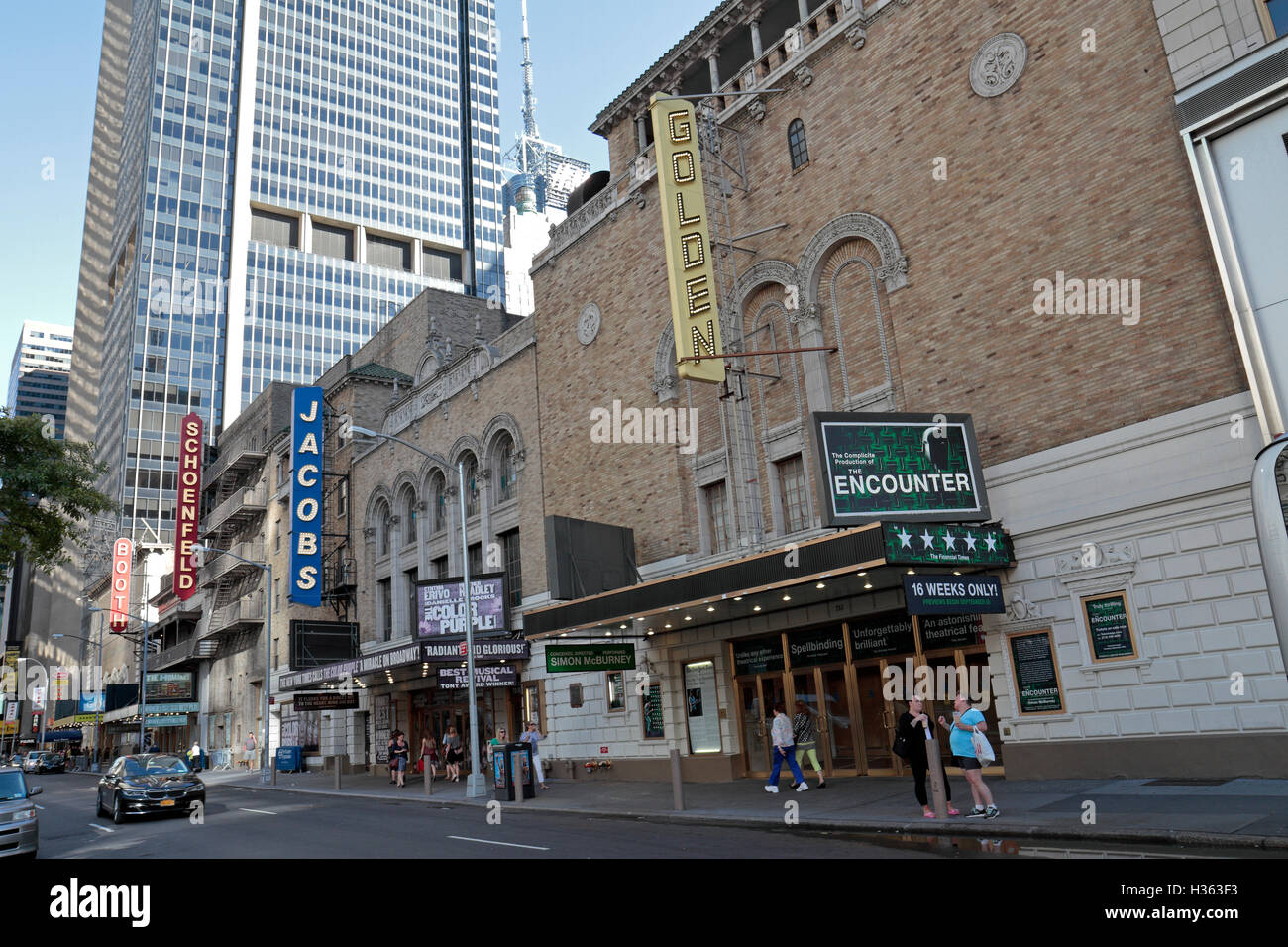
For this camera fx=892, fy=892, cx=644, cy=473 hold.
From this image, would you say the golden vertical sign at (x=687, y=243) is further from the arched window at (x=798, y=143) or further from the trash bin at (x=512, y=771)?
the trash bin at (x=512, y=771)

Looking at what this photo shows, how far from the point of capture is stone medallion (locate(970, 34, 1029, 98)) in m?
17.4

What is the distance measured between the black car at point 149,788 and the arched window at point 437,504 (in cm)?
1437

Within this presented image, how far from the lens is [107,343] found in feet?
403

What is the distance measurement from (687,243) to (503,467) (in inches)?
529

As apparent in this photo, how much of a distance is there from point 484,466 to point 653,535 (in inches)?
383

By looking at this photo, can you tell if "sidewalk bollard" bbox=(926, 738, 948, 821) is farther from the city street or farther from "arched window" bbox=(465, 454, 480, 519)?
"arched window" bbox=(465, 454, 480, 519)

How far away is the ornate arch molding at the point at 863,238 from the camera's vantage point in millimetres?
19203

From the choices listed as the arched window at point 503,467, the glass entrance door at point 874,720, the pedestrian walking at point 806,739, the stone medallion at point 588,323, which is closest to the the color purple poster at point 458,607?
the arched window at point 503,467

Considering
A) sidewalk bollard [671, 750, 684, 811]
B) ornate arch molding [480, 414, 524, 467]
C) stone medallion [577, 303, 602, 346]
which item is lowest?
sidewalk bollard [671, 750, 684, 811]

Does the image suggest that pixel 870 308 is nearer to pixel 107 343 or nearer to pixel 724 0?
pixel 724 0

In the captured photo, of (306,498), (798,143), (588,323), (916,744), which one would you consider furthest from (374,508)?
(916,744)

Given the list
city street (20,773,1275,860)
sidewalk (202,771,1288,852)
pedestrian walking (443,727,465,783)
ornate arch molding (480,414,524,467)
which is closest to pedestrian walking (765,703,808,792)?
sidewalk (202,771,1288,852)

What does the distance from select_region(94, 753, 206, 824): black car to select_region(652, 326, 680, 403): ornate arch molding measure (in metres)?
15.0
